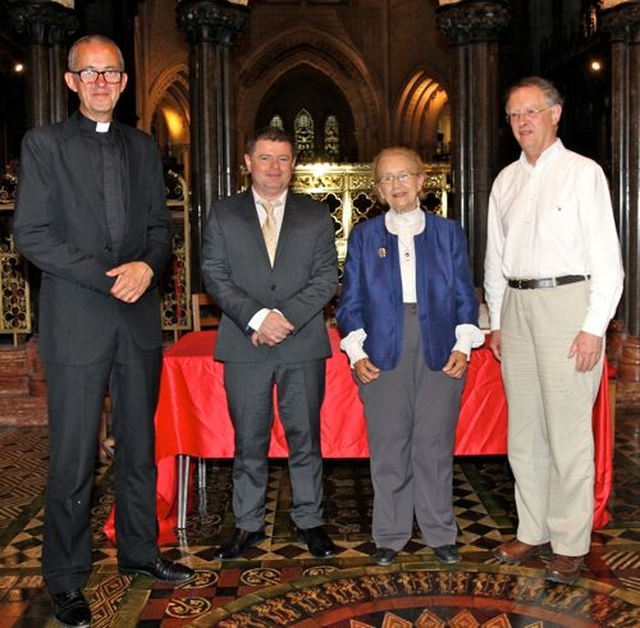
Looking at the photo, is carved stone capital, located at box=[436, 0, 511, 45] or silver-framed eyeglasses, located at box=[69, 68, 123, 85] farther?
carved stone capital, located at box=[436, 0, 511, 45]

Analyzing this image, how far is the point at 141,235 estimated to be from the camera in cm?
326

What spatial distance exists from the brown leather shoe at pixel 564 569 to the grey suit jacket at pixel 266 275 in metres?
1.22

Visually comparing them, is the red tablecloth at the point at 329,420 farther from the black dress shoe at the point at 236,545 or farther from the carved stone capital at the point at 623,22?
the carved stone capital at the point at 623,22

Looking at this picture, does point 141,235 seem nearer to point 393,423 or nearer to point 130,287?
point 130,287

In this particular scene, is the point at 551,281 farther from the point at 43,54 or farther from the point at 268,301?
the point at 43,54

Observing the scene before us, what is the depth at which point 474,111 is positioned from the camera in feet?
24.3

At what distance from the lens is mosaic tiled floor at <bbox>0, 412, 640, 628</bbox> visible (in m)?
3.16

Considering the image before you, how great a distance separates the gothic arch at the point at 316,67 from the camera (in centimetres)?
1886

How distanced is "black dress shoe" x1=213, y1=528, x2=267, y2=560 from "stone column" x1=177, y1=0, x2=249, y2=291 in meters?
3.74

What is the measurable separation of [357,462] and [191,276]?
8.94ft

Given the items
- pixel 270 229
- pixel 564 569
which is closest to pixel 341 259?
pixel 270 229

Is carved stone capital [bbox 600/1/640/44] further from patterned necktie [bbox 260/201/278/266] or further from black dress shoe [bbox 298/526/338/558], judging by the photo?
black dress shoe [bbox 298/526/338/558]

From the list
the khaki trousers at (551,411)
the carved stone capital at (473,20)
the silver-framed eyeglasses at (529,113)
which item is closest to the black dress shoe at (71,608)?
the khaki trousers at (551,411)

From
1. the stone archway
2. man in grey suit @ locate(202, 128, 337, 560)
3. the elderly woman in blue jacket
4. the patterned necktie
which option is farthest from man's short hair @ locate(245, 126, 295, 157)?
A: the stone archway
